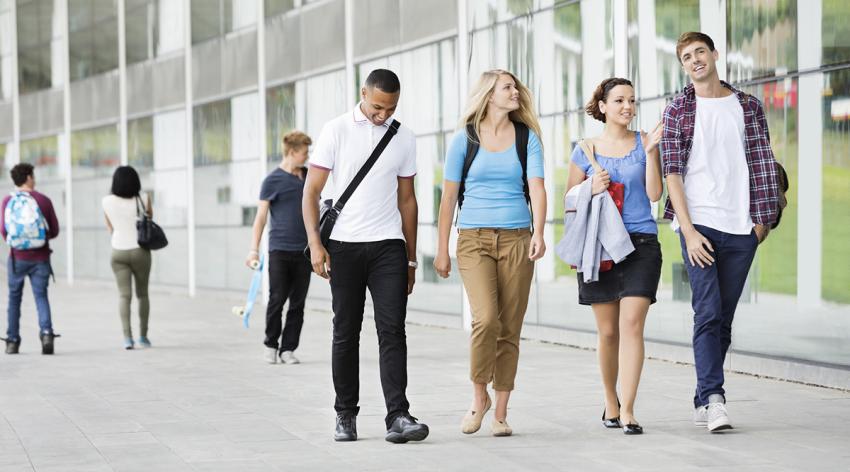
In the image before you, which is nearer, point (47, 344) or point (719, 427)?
point (719, 427)

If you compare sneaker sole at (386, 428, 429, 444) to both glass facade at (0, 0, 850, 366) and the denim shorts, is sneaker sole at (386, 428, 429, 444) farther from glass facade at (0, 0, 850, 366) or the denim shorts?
glass facade at (0, 0, 850, 366)

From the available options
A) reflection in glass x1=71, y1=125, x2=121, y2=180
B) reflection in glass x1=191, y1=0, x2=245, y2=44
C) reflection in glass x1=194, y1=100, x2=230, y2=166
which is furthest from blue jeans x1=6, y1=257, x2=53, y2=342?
reflection in glass x1=71, y1=125, x2=121, y2=180

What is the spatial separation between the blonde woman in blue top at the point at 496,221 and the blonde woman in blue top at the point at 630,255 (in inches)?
14.1

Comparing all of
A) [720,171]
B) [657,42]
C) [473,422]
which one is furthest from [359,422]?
[657,42]

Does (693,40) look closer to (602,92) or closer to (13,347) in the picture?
(602,92)

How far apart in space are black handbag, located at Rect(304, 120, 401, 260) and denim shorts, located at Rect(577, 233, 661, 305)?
1.32 meters

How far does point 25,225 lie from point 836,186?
7.33 m

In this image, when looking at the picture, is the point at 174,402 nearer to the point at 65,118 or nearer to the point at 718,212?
the point at 718,212

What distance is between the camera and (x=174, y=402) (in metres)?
9.73

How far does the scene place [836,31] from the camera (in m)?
10.4

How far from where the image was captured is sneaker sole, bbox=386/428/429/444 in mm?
7609

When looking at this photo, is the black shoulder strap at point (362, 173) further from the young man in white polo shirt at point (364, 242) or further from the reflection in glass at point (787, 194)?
the reflection in glass at point (787, 194)

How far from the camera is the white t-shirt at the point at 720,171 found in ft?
25.6

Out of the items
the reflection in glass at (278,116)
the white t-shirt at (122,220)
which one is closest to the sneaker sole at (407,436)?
the white t-shirt at (122,220)
